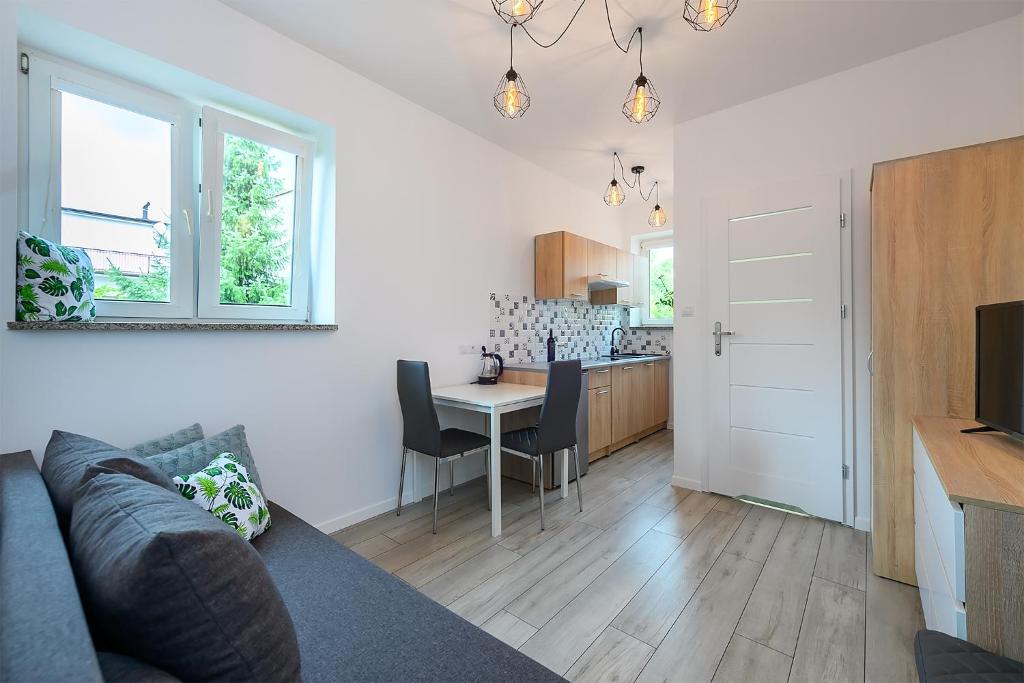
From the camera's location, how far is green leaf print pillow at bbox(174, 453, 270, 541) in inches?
57.0

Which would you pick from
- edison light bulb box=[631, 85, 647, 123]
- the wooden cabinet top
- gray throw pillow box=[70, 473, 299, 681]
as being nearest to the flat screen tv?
the wooden cabinet top

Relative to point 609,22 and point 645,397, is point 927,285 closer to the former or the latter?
point 609,22

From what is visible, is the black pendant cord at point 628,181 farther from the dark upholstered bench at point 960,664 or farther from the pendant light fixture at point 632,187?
the dark upholstered bench at point 960,664

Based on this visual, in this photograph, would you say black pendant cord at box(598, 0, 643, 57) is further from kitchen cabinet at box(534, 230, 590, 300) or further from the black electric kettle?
the black electric kettle

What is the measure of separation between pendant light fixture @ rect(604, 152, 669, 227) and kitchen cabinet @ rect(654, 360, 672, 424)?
5.27 ft

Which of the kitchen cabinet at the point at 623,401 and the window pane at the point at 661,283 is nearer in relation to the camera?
the kitchen cabinet at the point at 623,401

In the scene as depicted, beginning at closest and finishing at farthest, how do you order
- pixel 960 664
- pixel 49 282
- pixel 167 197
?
pixel 960 664
pixel 49 282
pixel 167 197

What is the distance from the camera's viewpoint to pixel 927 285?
6.18ft

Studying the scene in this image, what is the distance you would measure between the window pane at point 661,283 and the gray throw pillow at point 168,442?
4773 millimetres

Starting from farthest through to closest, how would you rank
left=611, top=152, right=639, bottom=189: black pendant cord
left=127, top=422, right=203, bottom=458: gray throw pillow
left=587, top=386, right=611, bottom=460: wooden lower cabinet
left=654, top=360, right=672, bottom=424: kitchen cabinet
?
left=654, top=360, right=672, bottom=424: kitchen cabinet
left=611, top=152, right=639, bottom=189: black pendant cord
left=587, top=386, right=611, bottom=460: wooden lower cabinet
left=127, top=422, right=203, bottom=458: gray throw pillow

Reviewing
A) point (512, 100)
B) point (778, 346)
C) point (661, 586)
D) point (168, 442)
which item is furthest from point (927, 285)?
point (168, 442)

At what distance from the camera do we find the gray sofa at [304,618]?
48 centimetres

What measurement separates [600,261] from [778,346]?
6.55 feet

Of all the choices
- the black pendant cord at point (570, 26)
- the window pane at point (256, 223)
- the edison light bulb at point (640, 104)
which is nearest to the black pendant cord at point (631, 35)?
the black pendant cord at point (570, 26)
